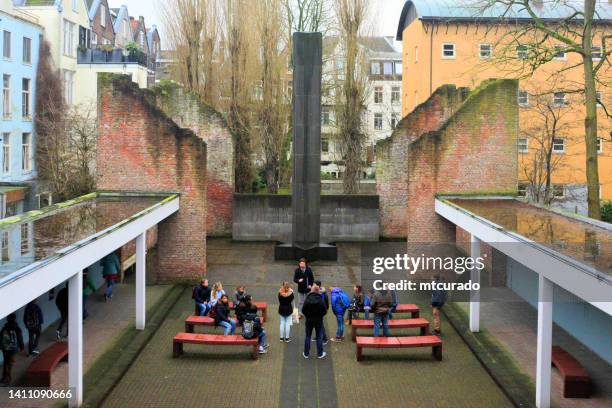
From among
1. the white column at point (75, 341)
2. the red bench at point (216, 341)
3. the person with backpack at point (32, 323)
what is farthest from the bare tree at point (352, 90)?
the white column at point (75, 341)

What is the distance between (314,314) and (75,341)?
15.0 ft

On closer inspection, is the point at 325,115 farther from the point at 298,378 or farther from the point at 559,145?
the point at 298,378

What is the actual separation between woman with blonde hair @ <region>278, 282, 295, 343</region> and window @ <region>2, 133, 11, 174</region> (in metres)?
27.4

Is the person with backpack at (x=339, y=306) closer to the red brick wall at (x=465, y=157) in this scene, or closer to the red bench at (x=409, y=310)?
the red bench at (x=409, y=310)

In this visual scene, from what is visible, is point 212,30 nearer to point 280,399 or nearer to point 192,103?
point 192,103

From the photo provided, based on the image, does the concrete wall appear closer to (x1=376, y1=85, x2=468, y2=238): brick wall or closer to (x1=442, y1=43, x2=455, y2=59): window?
(x1=376, y1=85, x2=468, y2=238): brick wall

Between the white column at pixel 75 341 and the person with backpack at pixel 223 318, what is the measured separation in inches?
161

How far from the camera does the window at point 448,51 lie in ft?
141

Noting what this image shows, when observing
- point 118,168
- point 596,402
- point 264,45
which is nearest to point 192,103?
point 264,45

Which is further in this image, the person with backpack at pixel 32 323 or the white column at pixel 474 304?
the white column at pixel 474 304

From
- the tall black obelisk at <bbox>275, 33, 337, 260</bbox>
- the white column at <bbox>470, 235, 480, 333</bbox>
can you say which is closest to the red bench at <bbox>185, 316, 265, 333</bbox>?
the white column at <bbox>470, 235, 480, 333</bbox>

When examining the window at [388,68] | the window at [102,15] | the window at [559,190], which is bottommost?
the window at [559,190]

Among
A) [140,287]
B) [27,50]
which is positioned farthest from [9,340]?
[27,50]

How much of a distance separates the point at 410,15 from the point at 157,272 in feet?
98.3
